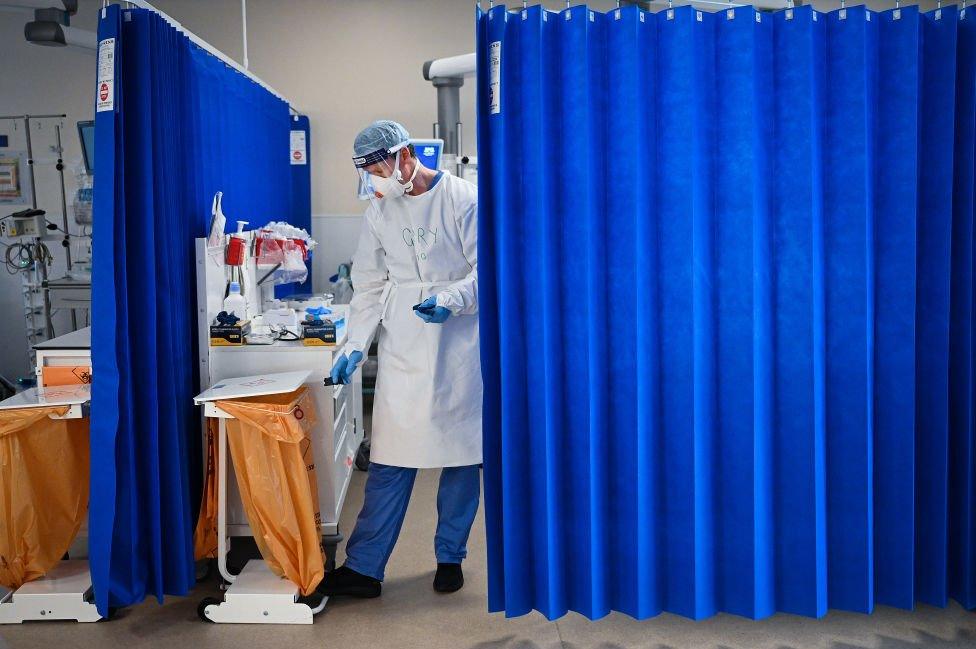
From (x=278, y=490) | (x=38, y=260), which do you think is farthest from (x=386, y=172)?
(x=38, y=260)

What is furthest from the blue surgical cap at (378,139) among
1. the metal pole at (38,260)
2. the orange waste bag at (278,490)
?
the metal pole at (38,260)

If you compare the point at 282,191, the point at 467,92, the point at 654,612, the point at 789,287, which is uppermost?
the point at 467,92

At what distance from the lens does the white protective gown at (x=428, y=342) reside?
282 cm

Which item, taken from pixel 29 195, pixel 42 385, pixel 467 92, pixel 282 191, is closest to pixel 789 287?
pixel 42 385

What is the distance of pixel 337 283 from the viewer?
5.64 m

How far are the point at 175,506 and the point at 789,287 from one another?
197 centimetres

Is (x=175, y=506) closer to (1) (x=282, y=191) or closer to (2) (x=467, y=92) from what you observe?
(1) (x=282, y=191)

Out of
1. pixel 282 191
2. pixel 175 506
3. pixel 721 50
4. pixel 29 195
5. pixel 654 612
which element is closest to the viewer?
pixel 721 50

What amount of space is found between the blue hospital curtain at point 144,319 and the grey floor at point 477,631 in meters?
0.12

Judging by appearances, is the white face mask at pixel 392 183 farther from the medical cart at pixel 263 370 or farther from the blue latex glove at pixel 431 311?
the medical cart at pixel 263 370

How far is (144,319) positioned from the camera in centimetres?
262

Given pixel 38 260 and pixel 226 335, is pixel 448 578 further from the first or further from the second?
pixel 38 260

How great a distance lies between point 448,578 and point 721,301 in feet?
4.41

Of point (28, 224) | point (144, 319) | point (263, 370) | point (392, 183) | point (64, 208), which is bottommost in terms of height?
point (263, 370)
